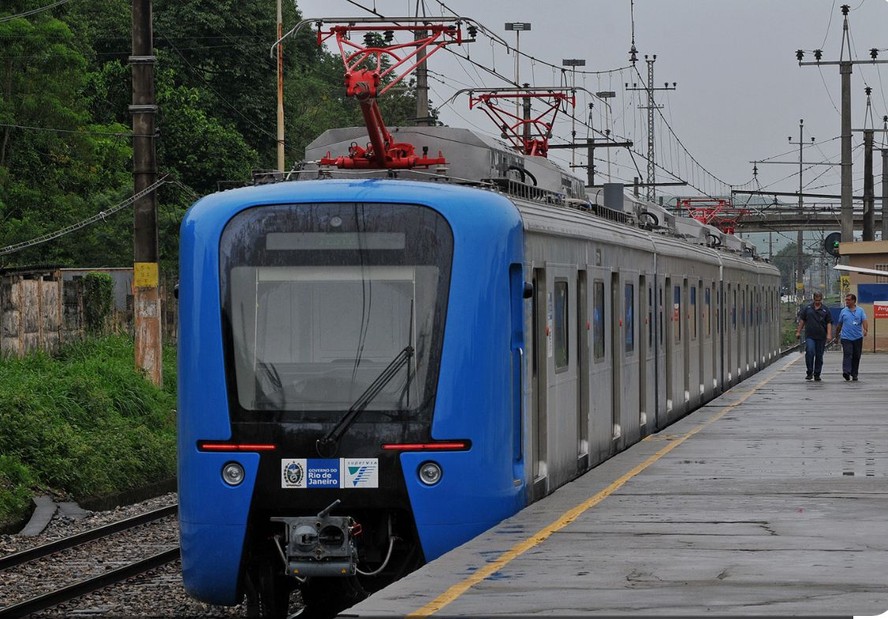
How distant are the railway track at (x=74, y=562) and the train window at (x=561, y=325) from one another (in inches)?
141

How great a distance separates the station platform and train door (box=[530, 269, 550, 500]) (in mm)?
242

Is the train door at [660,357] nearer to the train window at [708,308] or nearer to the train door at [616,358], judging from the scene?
the train door at [616,358]

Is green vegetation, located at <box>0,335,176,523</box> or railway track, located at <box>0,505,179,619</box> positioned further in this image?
green vegetation, located at <box>0,335,176,523</box>

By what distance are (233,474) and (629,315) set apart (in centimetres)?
717

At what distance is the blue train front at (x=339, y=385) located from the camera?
9.94 metres

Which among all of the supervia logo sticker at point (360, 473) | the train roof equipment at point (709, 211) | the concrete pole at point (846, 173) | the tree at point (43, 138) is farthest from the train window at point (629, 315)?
the concrete pole at point (846, 173)

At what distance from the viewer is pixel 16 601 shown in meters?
12.1

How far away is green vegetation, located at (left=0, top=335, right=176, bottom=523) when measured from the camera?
59.3 ft

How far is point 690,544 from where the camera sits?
9.48m

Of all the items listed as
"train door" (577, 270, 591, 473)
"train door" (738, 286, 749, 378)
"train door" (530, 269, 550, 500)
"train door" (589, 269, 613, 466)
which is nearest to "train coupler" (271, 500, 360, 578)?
"train door" (530, 269, 550, 500)

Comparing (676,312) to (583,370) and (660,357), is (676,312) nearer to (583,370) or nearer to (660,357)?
(660,357)

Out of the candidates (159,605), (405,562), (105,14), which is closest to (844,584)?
(405,562)

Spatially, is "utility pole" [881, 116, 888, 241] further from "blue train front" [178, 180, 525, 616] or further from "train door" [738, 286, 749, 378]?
"blue train front" [178, 180, 525, 616]

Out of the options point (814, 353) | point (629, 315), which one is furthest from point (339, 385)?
point (814, 353)
